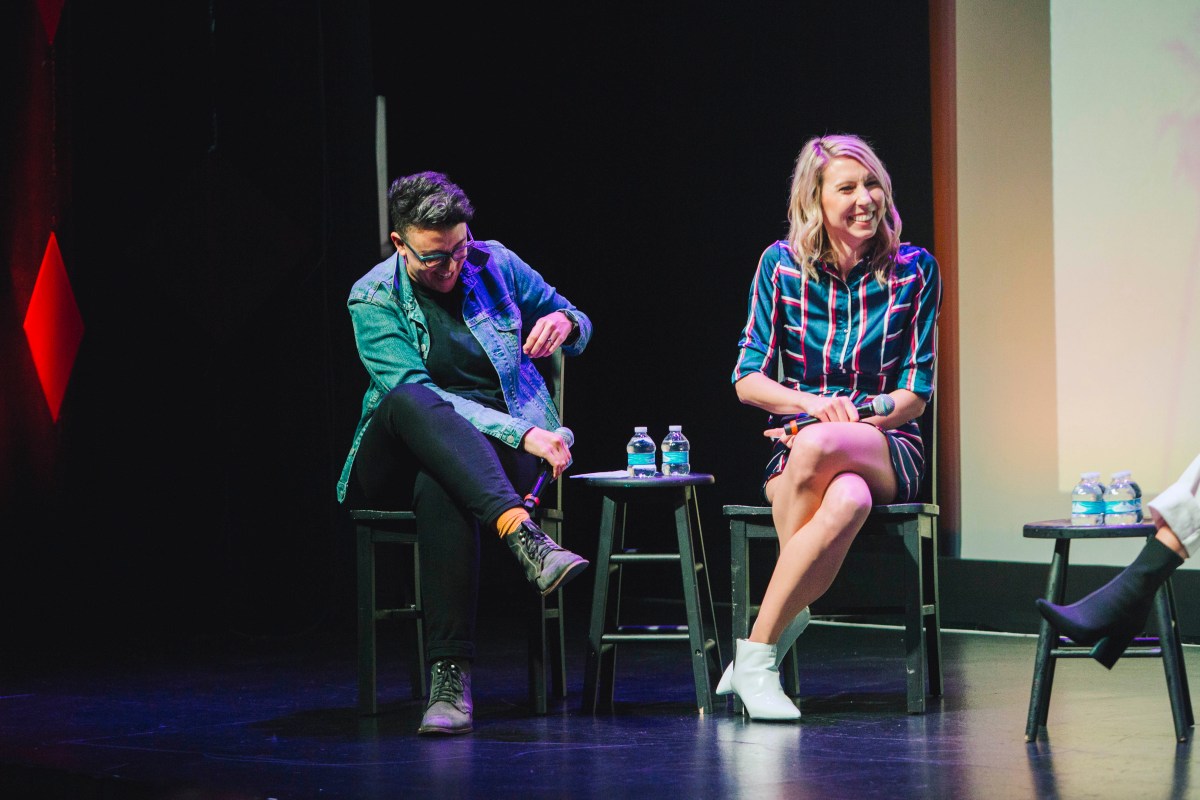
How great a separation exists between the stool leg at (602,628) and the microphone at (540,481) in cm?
14

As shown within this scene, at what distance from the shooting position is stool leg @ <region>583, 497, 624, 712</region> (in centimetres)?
Result: 295

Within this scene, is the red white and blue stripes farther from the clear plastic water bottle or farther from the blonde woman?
the clear plastic water bottle

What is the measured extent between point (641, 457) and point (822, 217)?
0.64 meters

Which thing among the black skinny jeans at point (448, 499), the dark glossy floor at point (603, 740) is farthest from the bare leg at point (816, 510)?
the black skinny jeans at point (448, 499)

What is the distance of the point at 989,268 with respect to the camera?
14.0 ft

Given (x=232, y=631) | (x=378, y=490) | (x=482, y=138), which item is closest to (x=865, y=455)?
(x=378, y=490)

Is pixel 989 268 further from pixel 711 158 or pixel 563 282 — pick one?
pixel 563 282

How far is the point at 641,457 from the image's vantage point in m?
3.08

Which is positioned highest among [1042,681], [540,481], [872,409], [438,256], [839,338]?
[438,256]

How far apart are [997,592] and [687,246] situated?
5.45ft

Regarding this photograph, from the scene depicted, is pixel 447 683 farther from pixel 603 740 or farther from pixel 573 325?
pixel 573 325

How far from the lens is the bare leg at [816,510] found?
2766 mm

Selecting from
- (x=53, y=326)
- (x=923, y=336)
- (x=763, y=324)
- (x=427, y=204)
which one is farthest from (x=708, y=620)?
(x=53, y=326)

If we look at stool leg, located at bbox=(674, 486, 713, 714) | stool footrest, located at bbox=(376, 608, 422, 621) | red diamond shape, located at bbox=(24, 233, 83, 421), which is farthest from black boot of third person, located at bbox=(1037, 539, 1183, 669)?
red diamond shape, located at bbox=(24, 233, 83, 421)
